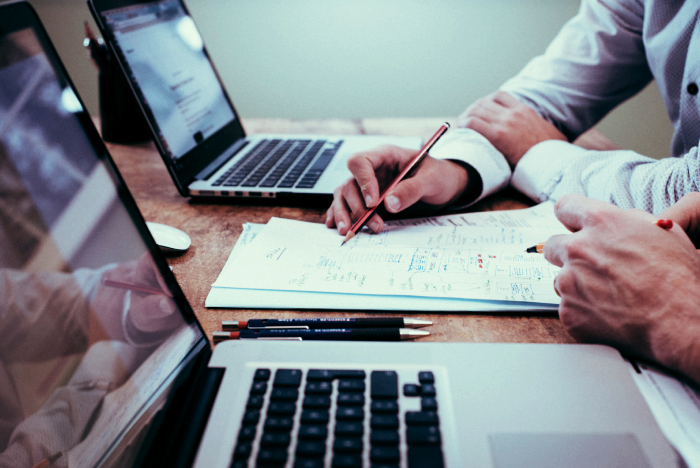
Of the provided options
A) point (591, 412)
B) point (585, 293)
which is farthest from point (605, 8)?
point (591, 412)

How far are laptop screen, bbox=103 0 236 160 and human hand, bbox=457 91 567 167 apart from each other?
51cm

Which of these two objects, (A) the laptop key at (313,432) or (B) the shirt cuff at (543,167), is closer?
(A) the laptop key at (313,432)

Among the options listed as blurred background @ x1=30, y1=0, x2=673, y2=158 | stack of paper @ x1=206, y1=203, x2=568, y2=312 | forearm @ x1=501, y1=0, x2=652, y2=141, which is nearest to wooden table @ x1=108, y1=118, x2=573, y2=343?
stack of paper @ x1=206, y1=203, x2=568, y2=312

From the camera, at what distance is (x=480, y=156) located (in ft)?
2.29

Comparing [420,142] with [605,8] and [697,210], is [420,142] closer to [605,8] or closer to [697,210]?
[605,8]

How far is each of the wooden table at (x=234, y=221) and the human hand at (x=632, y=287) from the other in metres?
0.04

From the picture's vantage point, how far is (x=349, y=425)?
0.90ft

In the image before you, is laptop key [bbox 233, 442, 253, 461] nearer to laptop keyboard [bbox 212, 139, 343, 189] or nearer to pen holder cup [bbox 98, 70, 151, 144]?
laptop keyboard [bbox 212, 139, 343, 189]

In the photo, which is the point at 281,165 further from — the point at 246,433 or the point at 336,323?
the point at 246,433

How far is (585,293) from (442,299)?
13 centimetres

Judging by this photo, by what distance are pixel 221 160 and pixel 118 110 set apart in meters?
0.33

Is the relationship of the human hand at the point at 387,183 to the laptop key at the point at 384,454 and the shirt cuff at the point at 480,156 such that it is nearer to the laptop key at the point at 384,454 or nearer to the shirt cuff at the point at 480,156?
the shirt cuff at the point at 480,156

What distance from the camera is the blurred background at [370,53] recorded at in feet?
6.07

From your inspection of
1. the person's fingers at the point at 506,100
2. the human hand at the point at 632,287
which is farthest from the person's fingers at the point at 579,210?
the person's fingers at the point at 506,100
